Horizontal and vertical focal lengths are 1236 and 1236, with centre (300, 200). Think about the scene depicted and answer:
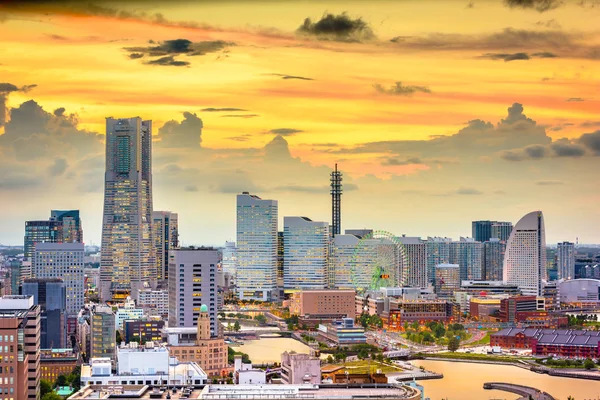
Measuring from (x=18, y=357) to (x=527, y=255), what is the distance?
65.5 ft

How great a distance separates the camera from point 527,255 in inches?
1092

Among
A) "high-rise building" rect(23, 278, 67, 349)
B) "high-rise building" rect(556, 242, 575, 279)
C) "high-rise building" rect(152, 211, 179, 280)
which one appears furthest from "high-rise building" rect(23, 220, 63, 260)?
"high-rise building" rect(556, 242, 575, 279)

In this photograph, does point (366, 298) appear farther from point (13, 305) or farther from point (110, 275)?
point (13, 305)

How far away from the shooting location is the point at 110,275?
29.1m

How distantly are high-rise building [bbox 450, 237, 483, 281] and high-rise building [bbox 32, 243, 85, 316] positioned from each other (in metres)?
12.6

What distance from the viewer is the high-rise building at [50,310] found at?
16.0m

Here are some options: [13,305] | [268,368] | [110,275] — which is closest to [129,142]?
[110,275]

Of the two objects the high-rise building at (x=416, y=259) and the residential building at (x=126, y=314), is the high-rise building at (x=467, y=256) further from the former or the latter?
the residential building at (x=126, y=314)

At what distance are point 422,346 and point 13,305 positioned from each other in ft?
34.5

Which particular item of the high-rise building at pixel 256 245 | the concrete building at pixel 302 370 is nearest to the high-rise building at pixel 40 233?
the high-rise building at pixel 256 245

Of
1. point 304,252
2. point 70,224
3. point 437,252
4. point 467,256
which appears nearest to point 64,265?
point 70,224

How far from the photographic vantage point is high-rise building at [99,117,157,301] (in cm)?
2939

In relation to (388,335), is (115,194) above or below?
above

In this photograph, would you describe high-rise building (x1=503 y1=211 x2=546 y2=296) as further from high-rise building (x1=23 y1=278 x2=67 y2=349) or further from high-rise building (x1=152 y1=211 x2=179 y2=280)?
high-rise building (x1=23 y1=278 x2=67 y2=349)
